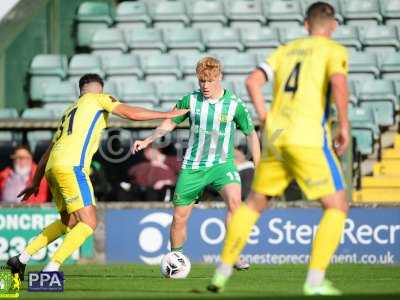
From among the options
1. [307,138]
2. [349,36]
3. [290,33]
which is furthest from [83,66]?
[307,138]

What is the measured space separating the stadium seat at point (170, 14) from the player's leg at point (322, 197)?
1285cm

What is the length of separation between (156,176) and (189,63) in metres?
3.60

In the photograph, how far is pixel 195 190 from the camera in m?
13.2

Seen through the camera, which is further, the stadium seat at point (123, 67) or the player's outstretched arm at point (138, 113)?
the stadium seat at point (123, 67)

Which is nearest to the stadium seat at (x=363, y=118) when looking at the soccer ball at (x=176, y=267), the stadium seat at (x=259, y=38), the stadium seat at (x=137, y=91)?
the stadium seat at (x=259, y=38)

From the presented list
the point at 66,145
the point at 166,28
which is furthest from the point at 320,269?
the point at 166,28

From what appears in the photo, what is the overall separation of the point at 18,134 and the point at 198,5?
5201 millimetres

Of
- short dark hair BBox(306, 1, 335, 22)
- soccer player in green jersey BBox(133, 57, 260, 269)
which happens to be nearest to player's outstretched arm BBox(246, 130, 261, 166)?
soccer player in green jersey BBox(133, 57, 260, 269)

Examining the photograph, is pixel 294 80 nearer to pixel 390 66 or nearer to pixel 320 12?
pixel 320 12

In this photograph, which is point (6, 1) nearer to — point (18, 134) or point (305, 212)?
point (18, 134)

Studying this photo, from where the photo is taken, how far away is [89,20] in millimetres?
22328

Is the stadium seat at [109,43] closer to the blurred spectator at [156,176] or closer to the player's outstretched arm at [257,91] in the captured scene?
the blurred spectator at [156,176]

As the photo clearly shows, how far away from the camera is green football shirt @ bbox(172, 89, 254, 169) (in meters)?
13.2

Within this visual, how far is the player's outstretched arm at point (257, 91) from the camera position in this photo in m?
9.43
